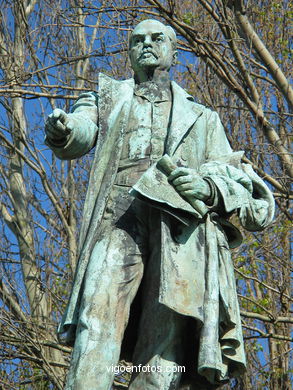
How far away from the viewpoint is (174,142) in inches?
301

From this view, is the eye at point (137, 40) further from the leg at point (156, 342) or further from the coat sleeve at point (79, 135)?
the leg at point (156, 342)

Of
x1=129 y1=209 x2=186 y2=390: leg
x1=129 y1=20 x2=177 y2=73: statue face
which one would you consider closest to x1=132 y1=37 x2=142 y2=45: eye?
x1=129 y1=20 x2=177 y2=73: statue face

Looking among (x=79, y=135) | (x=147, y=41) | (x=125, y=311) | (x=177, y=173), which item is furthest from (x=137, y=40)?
(x=125, y=311)

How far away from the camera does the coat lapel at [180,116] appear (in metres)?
7.64

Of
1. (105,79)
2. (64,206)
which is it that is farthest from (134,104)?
(64,206)

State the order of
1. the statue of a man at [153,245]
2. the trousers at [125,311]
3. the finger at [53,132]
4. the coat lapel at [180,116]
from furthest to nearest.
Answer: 1. the coat lapel at [180,116]
2. the finger at [53,132]
3. the statue of a man at [153,245]
4. the trousers at [125,311]

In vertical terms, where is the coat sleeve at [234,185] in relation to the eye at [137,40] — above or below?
below

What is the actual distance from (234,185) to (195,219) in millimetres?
318

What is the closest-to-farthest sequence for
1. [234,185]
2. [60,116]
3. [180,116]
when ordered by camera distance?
1. [60,116]
2. [234,185]
3. [180,116]

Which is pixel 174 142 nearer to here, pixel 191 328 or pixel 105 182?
pixel 105 182

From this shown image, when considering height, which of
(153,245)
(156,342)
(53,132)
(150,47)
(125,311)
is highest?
(150,47)

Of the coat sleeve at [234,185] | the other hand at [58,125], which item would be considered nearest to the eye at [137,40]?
the coat sleeve at [234,185]

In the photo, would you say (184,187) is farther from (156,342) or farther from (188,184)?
(156,342)

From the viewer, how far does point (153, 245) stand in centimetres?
739
